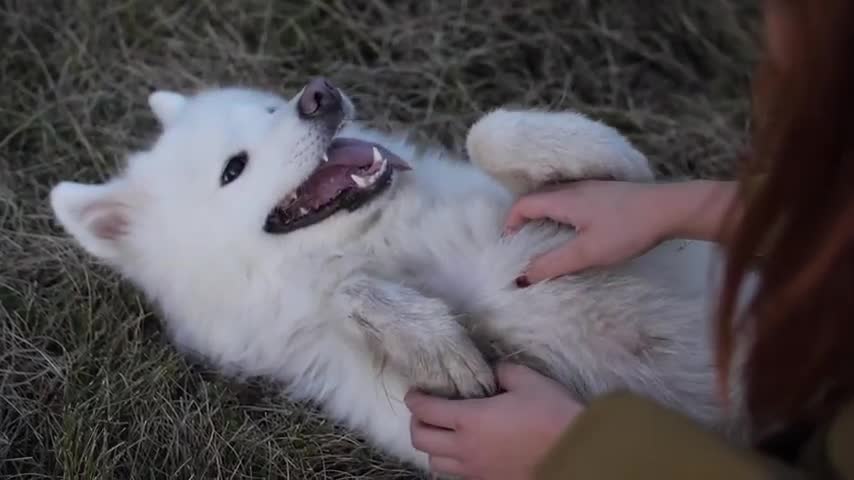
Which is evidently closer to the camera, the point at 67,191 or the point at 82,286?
the point at 67,191

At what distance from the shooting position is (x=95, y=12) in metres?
3.60

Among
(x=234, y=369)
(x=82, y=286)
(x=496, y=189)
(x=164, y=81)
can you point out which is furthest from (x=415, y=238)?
(x=164, y=81)

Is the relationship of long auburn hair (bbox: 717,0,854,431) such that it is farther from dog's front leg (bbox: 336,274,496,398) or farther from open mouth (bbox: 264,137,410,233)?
open mouth (bbox: 264,137,410,233)

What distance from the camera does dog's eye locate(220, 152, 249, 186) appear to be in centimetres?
227

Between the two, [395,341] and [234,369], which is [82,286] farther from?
[395,341]

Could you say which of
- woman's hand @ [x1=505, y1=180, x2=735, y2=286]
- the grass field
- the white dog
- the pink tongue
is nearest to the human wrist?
woman's hand @ [x1=505, y1=180, x2=735, y2=286]

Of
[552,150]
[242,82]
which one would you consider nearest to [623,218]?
[552,150]

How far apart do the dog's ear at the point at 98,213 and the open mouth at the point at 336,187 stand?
411 millimetres

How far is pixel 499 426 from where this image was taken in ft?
6.11

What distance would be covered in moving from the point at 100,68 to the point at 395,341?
1978 mm

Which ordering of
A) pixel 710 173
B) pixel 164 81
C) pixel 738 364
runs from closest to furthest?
1. pixel 738 364
2. pixel 710 173
3. pixel 164 81

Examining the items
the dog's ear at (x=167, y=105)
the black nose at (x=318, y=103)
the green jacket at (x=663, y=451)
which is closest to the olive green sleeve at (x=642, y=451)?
the green jacket at (x=663, y=451)

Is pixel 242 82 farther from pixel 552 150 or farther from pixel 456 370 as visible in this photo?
pixel 456 370

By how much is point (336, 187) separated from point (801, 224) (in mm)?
1218
